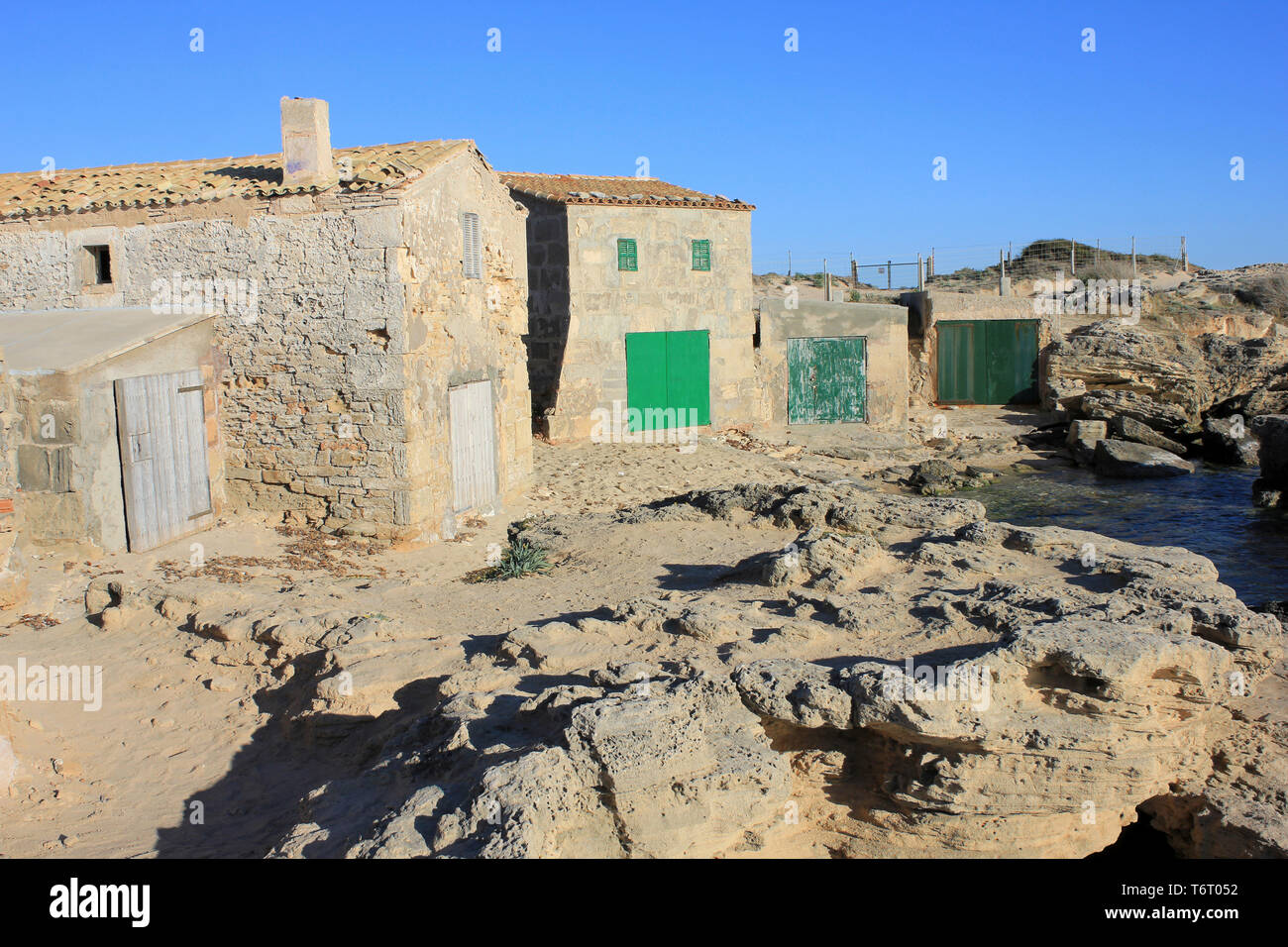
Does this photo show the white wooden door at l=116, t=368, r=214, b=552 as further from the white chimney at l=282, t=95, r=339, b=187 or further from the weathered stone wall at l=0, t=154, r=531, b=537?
the white chimney at l=282, t=95, r=339, b=187

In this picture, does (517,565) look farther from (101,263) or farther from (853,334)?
(853,334)

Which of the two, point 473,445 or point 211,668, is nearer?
point 211,668

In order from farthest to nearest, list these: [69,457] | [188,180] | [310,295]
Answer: [188,180]
[310,295]
[69,457]

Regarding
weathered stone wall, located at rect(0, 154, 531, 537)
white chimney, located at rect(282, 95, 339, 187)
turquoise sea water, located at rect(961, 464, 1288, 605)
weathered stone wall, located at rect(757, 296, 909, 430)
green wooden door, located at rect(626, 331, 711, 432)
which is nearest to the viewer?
weathered stone wall, located at rect(0, 154, 531, 537)

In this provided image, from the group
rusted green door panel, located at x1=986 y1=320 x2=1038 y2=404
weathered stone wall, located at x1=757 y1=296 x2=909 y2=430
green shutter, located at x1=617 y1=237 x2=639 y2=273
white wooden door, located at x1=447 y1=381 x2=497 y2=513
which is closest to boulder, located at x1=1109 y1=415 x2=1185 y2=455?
rusted green door panel, located at x1=986 y1=320 x2=1038 y2=404

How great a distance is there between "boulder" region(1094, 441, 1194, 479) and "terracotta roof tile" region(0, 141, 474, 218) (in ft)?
47.4

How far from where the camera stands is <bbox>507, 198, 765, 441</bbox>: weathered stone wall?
67.0 ft

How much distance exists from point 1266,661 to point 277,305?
1098 centimetres

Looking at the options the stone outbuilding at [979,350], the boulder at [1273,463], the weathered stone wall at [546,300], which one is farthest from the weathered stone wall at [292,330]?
the stone outbuilding at [979,350]

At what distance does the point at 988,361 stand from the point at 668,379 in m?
10.7

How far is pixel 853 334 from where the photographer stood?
2339 cm

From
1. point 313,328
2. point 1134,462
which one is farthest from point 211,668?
point 1134,462
